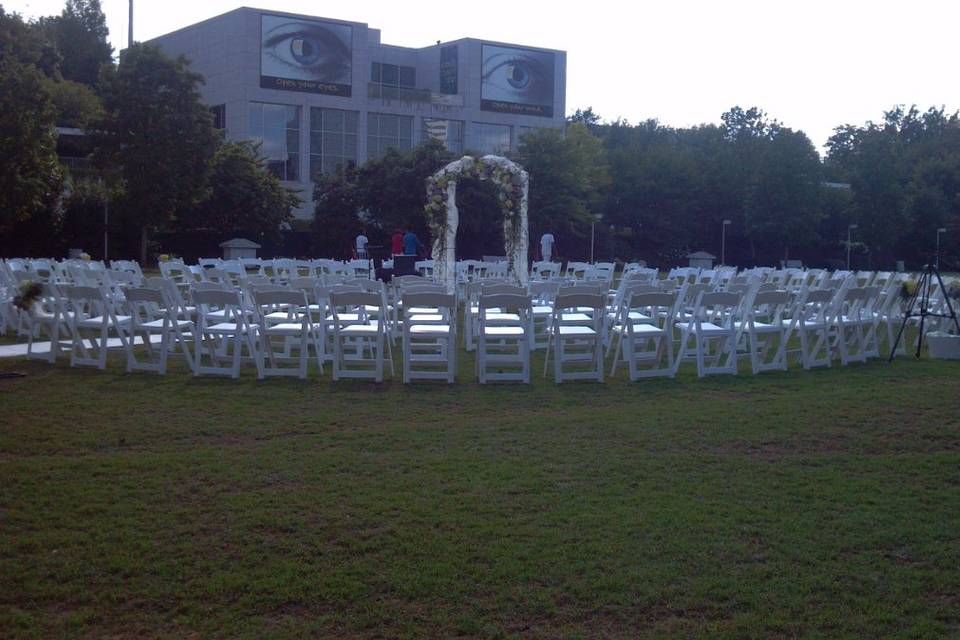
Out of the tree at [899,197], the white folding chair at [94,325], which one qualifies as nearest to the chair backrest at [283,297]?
the white folding chair at [94,325]

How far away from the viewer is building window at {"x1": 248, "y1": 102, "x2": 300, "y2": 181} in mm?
55031

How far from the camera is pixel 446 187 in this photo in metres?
23.1

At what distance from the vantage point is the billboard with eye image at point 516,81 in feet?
202

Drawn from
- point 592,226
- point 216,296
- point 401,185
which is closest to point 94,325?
point 216,296

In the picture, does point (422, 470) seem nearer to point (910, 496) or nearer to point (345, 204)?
point (910, 496)

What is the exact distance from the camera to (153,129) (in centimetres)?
3306

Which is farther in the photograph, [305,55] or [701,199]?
[305,55]

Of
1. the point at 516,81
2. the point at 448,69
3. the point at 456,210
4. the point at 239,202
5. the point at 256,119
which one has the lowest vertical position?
the point at 456,210

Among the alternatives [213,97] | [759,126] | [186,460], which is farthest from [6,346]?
[759,126]

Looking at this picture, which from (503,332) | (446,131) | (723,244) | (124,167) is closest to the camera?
(503,332)

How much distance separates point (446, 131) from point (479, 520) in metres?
56.5

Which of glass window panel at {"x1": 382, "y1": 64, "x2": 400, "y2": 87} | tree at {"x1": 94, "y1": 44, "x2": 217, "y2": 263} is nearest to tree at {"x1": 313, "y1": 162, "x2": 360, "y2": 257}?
tree at {"x1": 94, "y1": 44, "x2": 217, "y2": 263}

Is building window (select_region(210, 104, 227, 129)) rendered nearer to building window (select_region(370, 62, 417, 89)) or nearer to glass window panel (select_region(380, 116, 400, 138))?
glass window panel (select_region(380, 116, 400, 138))

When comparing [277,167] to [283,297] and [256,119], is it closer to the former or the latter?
[256,119]
